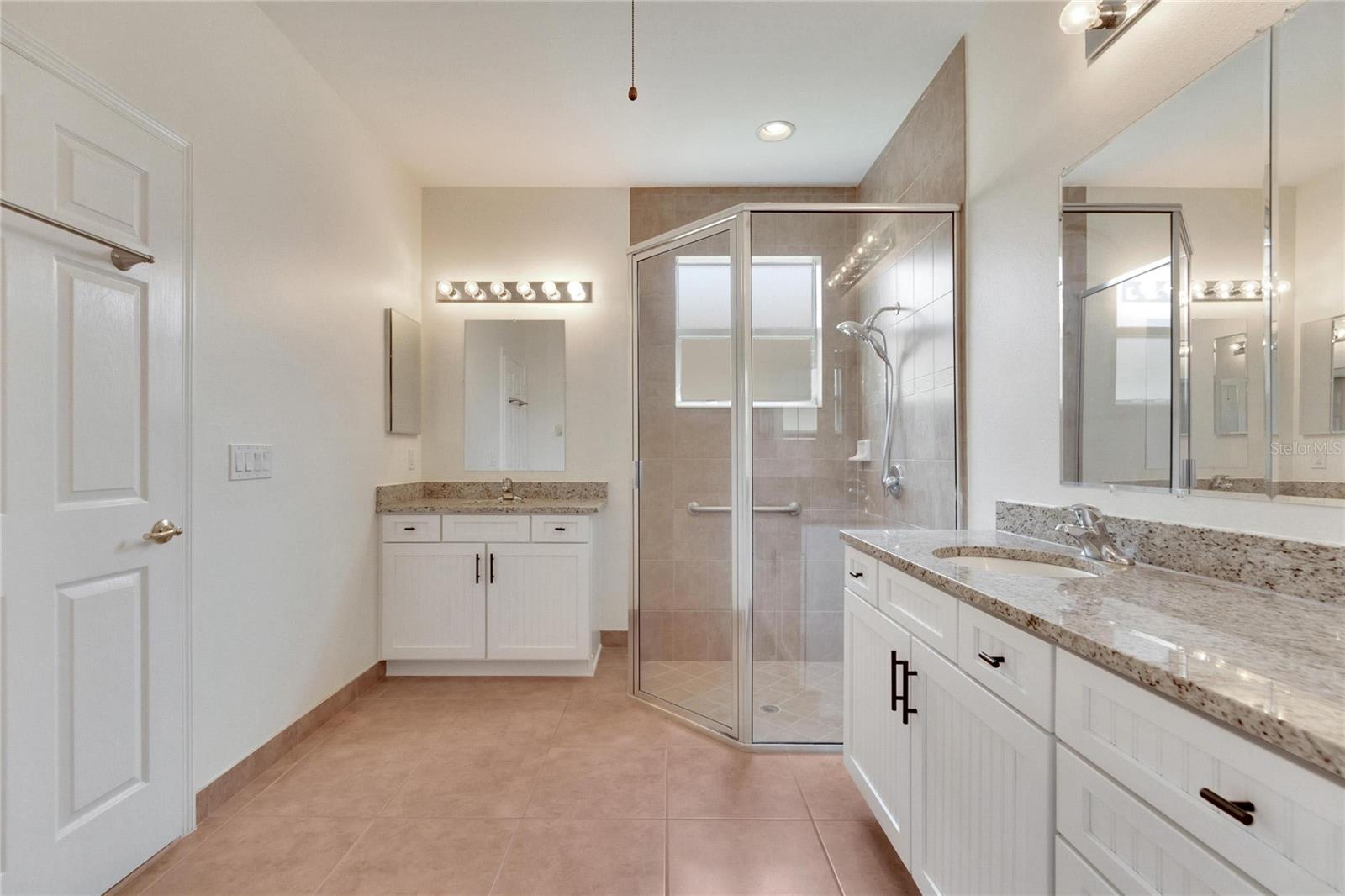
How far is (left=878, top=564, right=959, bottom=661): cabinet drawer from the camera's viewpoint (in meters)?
1.12

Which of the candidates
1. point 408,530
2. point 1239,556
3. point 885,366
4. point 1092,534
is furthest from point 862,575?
point 408,530

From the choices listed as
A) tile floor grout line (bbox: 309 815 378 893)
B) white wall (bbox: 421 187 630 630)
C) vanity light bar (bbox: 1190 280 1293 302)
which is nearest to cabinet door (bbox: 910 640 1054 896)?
vanity light bar (bbox: 1190 280 1293 302)

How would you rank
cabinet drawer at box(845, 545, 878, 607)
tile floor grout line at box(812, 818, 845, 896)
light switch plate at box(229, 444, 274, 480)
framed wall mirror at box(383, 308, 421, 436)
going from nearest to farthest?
tile floor grout line at box(812, 818, 845, 896) → cabinet drawer at box(845, 545, 878, 607) → light switch plate at box(229, 444, 274, 480) → framed wall mirror at box(383, 308, 421, 436)

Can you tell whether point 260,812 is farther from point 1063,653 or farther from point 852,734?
point 1063,653

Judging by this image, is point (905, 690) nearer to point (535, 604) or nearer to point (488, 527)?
point (535, 604)

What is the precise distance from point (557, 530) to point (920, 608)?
6.30ft

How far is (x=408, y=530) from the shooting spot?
2791 millimetres

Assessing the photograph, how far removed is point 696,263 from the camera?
2.39m

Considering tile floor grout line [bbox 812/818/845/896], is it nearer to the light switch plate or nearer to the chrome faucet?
the chrome faucet

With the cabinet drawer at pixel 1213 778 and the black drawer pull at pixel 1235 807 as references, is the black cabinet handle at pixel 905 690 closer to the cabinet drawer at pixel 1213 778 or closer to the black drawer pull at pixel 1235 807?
the cabinet drawer at pixel 1213 778

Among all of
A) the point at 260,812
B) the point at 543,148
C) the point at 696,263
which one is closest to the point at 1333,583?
the point at 696,263

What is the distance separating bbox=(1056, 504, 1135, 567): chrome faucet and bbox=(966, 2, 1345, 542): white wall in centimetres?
9

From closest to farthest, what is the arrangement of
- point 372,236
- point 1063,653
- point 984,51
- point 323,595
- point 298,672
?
point 1063,653 → point 984,51 → point 298,672 → point 323,595 → point 372,236

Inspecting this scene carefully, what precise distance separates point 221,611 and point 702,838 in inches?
64.3
